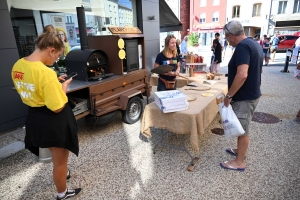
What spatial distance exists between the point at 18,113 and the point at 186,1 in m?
29.1

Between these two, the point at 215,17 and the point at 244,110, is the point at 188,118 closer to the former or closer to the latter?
the point at 244,110

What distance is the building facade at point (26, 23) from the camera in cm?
372

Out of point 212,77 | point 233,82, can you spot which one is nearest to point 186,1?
point 212,77

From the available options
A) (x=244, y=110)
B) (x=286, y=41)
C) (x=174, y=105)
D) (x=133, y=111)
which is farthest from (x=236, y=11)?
(x=174, y=105)

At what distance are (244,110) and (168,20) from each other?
26.2 feet

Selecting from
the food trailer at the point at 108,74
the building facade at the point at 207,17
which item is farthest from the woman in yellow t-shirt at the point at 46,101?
the building facade at the point at 207,17

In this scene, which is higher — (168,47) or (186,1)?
(186,1)

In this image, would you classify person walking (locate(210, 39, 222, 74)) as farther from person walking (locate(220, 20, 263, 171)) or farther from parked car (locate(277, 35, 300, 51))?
parked car (locate(277, 35, 300, 51))

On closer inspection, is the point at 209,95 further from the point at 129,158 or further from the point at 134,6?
the point at 134,6

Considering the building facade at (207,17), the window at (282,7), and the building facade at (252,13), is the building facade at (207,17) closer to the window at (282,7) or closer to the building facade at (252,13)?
the building facade at (252,13)

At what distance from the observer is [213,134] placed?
3.59 m

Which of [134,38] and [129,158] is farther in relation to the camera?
[134,38]

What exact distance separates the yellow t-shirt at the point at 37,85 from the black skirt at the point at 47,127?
11 cm

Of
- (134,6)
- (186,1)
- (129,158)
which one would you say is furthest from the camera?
(186,1)
